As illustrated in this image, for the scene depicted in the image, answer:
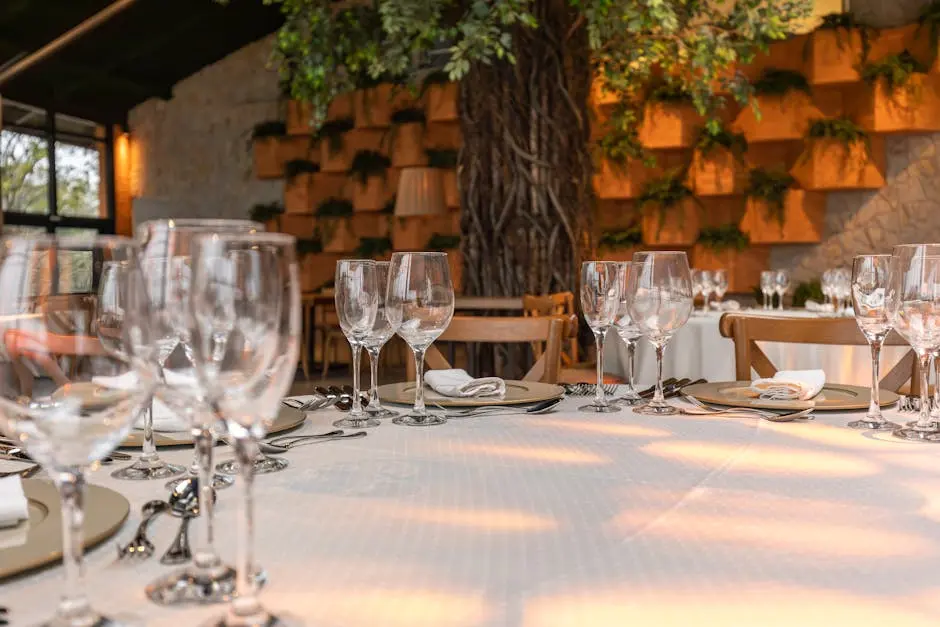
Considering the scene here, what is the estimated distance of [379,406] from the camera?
4.43 feet

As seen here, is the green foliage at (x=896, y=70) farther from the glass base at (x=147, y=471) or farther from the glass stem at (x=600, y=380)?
the glass base at (x=147, y=471)

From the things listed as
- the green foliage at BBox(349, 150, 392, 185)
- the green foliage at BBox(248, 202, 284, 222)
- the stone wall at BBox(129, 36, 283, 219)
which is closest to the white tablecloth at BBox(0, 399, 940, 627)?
the green foliage at BBox(349, 150, 392, 185)

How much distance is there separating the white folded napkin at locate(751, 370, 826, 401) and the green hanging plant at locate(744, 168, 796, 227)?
17.6ft

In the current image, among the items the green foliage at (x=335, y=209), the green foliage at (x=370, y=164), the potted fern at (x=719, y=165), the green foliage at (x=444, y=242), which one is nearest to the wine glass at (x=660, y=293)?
the potted fern at (x=719, y=165)

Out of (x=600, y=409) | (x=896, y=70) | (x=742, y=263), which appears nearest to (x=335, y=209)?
(x=742, y=263)

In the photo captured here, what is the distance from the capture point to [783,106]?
6418mm

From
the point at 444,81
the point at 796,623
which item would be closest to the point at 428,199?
the point at 444,81

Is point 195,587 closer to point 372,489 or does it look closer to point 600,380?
point 372,489

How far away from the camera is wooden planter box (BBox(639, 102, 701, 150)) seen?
262 inches

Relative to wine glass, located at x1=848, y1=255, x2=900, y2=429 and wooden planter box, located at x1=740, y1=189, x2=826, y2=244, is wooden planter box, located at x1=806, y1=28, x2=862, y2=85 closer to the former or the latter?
wooden planter box, located at x1=740, y1=189, x2=826, y2=244

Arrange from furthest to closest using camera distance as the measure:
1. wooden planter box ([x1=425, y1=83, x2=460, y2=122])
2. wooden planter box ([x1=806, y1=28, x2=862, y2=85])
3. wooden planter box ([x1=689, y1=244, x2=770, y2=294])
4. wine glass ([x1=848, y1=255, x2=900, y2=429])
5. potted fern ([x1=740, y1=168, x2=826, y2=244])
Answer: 1. wooden planter box ([x1=425, y1=83, x2=460, y2=122])
2. wooden planter box ([x1=689, y1=244, x2=770, y2=294])
3. potted fern ([x1=740, y1=168, x2=826, y2=244])
4. wooden planter box ([x1=806, y1=28, x2=862, y2=85])
5. wine glass ([x1=848, y1=255, x2=900, y2=429])

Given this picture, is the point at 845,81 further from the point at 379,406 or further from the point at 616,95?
the point at 379,406

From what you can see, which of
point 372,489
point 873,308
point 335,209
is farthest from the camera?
point 335,209

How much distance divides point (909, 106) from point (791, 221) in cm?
110
